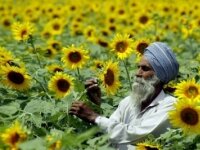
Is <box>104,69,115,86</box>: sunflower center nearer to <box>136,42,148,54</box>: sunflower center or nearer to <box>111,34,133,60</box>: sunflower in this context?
<box>111,34,133,60</box>: sunflower

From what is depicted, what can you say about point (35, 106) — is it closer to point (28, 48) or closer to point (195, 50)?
point (28, 48)

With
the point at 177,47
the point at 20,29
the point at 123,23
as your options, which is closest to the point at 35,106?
the point at 20,29

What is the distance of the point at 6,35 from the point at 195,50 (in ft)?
10.7

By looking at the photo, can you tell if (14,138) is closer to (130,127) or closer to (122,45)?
(130,127)

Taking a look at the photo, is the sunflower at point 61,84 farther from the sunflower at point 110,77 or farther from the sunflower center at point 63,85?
the sunflower at point 110,77

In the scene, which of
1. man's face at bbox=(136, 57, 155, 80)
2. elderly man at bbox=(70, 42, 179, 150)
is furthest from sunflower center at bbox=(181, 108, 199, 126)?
man's face at bbox=(136, 57, 155, 80)

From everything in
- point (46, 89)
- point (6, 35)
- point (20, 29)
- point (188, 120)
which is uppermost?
point (6, 35)

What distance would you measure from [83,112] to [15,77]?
967 mm

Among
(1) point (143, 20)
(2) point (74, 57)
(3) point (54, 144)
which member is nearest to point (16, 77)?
(2) point (74, 57)

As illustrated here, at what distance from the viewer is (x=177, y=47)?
356 inches

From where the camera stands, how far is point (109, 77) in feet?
16.6

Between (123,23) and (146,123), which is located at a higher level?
(123,23)

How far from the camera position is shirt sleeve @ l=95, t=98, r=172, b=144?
442 cm

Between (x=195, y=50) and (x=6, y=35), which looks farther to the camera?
(x=6, y=35)
